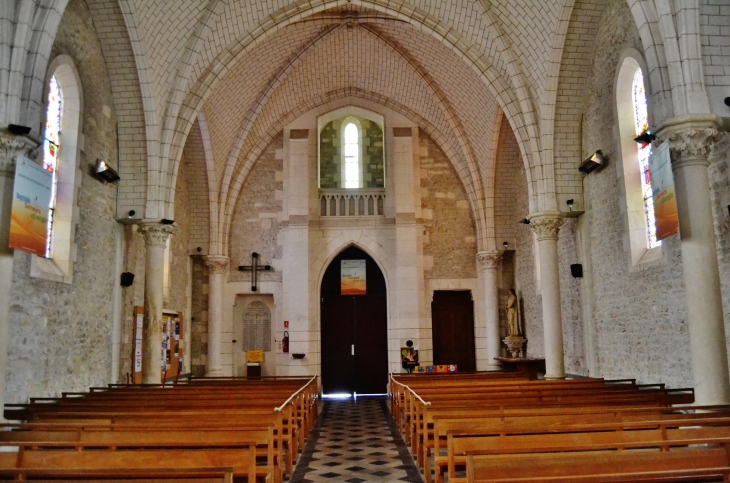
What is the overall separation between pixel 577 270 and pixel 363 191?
7.92 meters


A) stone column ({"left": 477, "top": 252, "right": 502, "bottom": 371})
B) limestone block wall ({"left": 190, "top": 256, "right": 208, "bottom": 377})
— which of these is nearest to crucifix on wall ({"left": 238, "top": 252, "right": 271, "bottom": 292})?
limestone block wall ({"left": 190, "top": 256, "right": 208, "bottom": 377})

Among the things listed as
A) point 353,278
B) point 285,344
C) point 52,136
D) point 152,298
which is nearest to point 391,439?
point 152,298

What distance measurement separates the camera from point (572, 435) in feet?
16.1

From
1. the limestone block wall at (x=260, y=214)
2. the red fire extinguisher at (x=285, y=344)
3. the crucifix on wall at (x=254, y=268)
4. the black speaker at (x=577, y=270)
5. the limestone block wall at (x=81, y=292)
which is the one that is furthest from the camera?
the limestone block wall at (x=260, y=214)

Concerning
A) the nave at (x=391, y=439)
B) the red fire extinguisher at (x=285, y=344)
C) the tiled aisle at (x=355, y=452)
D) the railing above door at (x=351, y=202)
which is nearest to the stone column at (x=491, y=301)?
the railing above door at (x=351, y=202)

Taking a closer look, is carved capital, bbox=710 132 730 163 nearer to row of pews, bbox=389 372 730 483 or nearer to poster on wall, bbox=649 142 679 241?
poster on wall, bbox=649 142 679 241

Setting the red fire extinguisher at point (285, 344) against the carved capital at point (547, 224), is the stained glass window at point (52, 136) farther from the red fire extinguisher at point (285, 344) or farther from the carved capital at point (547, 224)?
the carved capital at point (547, 224)

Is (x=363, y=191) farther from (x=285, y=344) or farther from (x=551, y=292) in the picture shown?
(x=551, y=292)

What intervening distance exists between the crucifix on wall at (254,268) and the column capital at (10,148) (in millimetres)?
10718

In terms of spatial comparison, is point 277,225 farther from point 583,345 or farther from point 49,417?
point 49,417

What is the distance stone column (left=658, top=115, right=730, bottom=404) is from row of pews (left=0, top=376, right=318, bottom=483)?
5185mm

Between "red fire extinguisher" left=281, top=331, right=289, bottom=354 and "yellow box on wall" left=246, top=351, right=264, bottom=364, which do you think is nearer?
"red fire extinguisher" left=281, top=331, right=289, bottom=354

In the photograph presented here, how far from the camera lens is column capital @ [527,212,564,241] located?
482 inches

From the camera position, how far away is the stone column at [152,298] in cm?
1233
